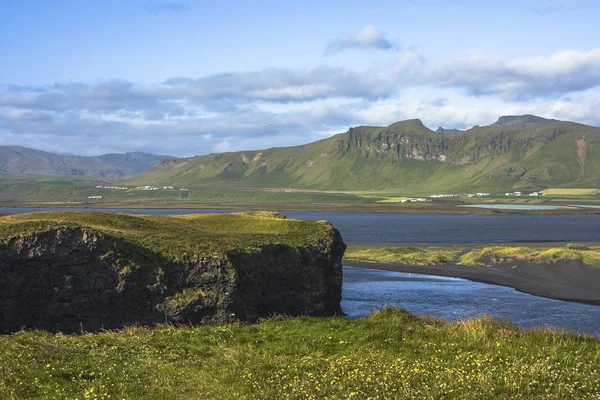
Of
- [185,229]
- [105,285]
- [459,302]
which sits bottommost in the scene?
[459,302]

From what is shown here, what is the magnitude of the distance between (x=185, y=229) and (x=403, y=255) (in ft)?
223

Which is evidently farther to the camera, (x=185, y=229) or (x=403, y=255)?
(x=403, y=255)

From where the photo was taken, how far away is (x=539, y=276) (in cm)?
9225

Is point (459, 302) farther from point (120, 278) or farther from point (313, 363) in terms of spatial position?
point (313, 363)

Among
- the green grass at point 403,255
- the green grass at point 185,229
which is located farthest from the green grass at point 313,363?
the green grass at point 403,255

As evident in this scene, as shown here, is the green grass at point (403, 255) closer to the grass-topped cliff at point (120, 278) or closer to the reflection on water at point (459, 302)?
the reflection on water at point (459, 302)

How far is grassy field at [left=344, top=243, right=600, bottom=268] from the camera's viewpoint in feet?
329

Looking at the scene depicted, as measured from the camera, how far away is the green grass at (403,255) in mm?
112425

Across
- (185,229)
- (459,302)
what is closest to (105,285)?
(185,229)

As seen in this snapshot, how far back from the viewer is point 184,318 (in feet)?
150

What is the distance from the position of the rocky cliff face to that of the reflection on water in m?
18.2

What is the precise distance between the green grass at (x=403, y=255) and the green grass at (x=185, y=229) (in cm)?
4321

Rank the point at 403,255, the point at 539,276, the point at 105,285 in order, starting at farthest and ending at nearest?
the point at 403,255 < the point at 539,276 < the point at 105,285

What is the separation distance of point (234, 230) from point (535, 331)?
47414 mm
